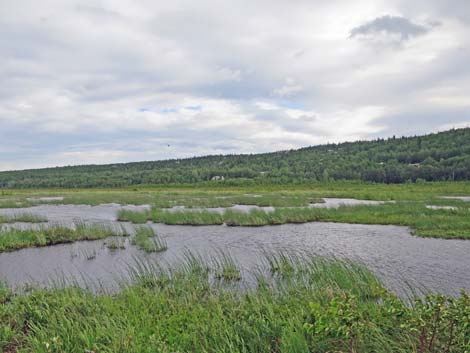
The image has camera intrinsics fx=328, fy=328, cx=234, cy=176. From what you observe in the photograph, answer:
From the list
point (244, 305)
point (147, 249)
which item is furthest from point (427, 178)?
point (244, 305)

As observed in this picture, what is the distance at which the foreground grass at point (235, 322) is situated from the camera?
5414 mm

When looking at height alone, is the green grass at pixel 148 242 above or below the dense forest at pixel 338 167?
below

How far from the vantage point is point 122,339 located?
6.07m

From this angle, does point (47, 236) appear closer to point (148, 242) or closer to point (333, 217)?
point (148, 242)

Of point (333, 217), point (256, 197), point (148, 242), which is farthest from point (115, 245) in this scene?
point (256, 197)

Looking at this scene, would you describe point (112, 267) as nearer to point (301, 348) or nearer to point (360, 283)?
point (360, 283)

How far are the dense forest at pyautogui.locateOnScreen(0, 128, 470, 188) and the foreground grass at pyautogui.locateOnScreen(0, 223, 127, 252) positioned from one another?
262ft

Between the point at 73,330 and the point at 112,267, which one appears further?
the point at 112,267

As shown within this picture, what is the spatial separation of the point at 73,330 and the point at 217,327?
3009 millimetres

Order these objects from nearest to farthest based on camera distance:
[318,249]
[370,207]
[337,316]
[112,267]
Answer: [337,316]
[112,267]
[318,249]
[370,207]

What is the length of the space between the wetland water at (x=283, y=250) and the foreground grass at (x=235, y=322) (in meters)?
4.29

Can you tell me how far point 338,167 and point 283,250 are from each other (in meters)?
99.0

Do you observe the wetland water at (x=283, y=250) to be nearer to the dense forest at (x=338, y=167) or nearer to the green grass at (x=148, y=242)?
the green grass at (x=148, y=242)

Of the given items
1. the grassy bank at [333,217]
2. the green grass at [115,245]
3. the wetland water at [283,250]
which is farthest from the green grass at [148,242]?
the grassy bank at [333,217]
